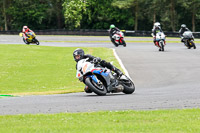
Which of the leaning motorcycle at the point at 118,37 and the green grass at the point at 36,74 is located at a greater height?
the leaning motorcycle at the point at 118,37

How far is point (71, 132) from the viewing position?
6566 millimetres

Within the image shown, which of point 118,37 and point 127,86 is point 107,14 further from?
point 127,86

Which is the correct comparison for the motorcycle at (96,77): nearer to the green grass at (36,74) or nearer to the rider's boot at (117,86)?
the rider's boot at (117,86)

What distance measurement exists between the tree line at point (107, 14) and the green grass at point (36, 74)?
3675 cm

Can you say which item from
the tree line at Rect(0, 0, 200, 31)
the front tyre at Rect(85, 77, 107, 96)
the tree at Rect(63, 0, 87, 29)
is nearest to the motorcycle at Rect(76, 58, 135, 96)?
the front tyre at Rect(85, 77, 107, 96)

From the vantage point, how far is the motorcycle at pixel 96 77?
11.8m

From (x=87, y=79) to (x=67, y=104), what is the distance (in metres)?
Answer: 1.95

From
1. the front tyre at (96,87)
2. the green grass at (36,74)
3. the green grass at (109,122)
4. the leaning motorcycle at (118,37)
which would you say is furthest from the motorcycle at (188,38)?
the green grass at (109,122)

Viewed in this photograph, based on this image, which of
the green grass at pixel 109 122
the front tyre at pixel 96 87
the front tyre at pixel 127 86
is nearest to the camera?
the green grass at pixel 109 122

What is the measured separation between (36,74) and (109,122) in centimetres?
1359

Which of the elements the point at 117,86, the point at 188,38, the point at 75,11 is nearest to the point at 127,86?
the point at 117,86

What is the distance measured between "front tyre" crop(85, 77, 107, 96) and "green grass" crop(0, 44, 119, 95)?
2.88 metres

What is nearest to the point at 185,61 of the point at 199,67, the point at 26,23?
the point at 199,67

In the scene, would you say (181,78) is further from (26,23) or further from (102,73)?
(26,23)
